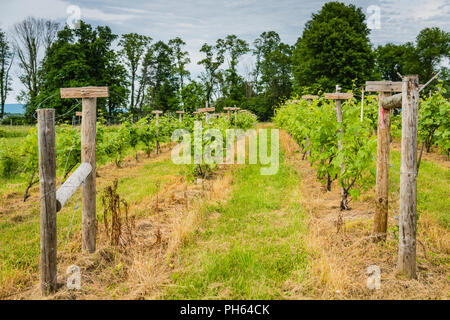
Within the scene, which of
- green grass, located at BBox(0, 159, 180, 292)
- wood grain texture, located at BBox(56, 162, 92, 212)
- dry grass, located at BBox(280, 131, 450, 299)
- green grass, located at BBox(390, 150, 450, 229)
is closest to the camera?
wood grain texture, located at BBox(56, 162, 92, 212)

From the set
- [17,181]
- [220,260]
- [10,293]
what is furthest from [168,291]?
[17,181]

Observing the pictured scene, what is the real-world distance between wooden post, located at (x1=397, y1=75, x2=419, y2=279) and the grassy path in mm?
1052

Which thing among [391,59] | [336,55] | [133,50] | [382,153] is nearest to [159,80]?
[133,50]

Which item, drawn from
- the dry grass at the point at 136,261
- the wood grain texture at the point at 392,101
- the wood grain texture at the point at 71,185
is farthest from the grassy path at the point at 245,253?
the wood grain texture at the point at 392,101

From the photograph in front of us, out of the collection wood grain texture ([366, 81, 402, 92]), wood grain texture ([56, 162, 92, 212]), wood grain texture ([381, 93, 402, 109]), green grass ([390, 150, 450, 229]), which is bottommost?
green grass ([390, 150, 450, 229])

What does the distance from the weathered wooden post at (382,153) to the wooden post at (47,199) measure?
3.69 meters

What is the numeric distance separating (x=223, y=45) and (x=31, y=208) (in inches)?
1780

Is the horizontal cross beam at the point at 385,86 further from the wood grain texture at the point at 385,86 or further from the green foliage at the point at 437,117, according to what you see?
the green foliage at the point at 437,117

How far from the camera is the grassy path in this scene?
315 cm

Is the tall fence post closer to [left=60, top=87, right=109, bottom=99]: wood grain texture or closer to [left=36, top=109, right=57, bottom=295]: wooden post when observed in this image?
[left=60, top=87, right=109, bottom=99]: wood grain texture

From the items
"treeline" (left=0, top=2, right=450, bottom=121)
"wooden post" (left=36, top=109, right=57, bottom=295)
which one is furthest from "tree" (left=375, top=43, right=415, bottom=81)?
"wooden post" (left=36, top=109, right=57, bottom=295)

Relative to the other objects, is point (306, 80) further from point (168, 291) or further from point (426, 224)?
point (168, 291)

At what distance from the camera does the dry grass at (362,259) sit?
3.12 metres
